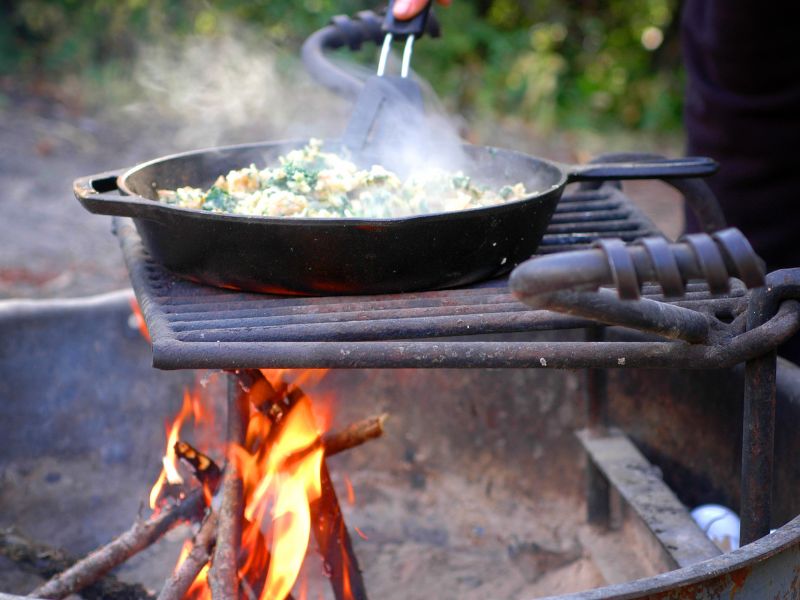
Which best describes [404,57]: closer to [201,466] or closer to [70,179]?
[201,466]

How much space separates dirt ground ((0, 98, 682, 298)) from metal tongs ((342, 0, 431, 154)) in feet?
7.99

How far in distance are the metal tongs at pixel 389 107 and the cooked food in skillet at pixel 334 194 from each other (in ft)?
0.48

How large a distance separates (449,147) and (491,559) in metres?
1.03

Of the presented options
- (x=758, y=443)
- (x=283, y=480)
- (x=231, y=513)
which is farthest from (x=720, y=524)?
(x=231, y=513)

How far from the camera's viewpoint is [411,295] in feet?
4.95

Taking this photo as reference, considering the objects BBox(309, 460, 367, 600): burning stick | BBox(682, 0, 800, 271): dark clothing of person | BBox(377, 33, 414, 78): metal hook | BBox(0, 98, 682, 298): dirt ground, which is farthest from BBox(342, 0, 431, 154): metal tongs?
BBox(0, 98, 682, 298): dirt ground

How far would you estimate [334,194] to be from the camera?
1732mm

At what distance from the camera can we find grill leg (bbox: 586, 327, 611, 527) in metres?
2.33

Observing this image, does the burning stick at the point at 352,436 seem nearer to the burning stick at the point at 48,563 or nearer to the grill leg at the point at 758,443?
the burning stick at the point at 48,563

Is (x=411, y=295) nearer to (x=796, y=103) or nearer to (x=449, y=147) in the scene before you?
(x=449, y=147)

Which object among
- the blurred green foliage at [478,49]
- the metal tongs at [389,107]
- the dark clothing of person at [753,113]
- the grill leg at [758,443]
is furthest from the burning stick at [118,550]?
the blurred green foliage at [478,49]

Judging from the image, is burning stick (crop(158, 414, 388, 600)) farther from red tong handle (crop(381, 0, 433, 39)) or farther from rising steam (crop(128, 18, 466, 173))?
rising steam (crop(128, 18, 466, 173))

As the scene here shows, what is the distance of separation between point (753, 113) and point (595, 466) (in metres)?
1.29

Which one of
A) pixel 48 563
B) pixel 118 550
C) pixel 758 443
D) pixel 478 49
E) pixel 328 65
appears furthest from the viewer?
pixel 478 49
